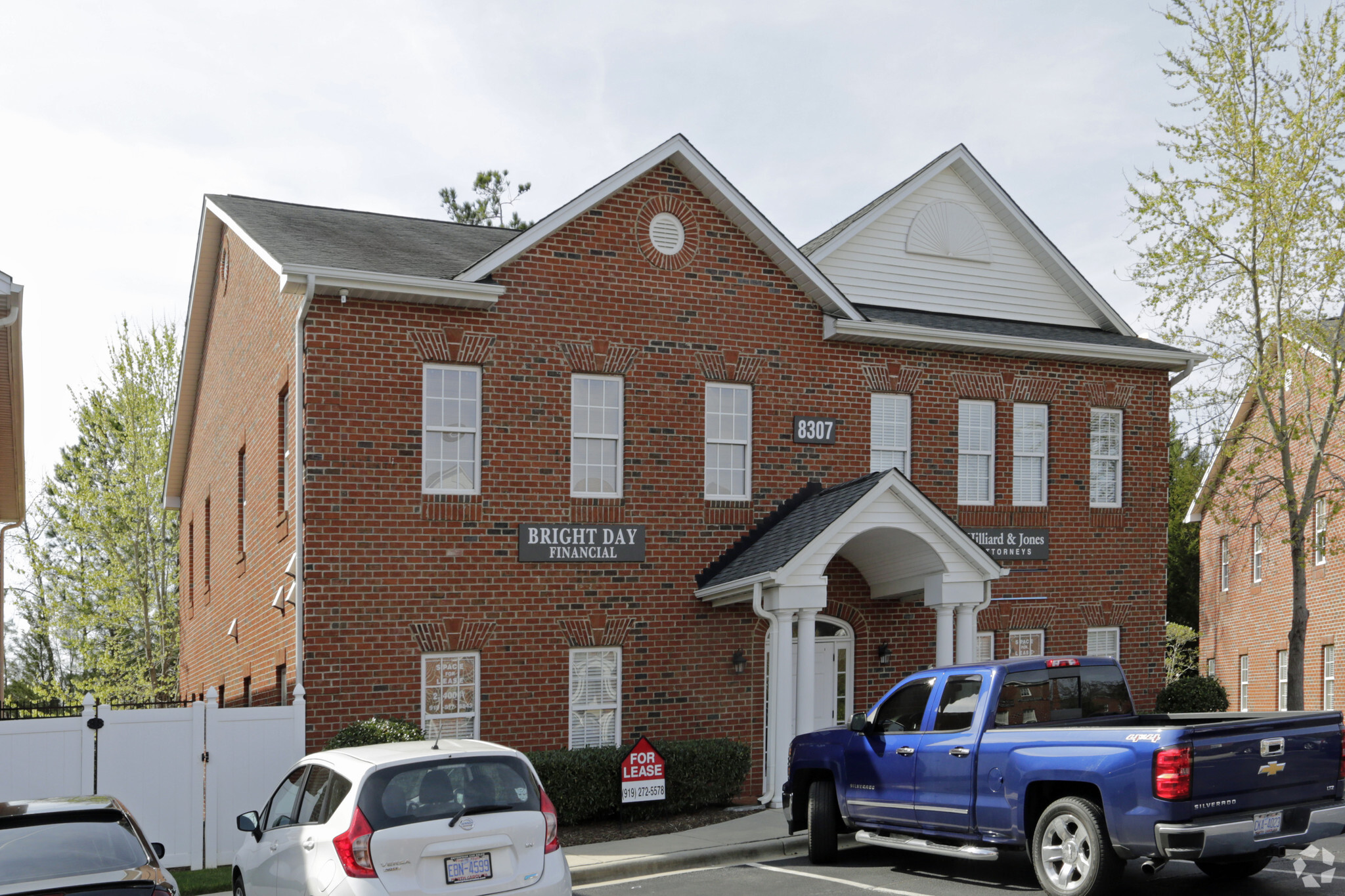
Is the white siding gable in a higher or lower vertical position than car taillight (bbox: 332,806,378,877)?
higher

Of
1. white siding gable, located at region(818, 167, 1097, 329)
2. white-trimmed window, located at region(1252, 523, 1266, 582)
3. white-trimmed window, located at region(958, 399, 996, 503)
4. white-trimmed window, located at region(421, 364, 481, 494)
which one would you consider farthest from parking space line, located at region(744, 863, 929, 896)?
white-trimmed window, located at region(1252, 523, 1266, 582)

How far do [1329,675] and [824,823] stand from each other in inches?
903

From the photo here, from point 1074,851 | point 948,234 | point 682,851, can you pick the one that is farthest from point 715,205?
point 1074,851

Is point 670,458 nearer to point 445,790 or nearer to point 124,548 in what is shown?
point 445,790

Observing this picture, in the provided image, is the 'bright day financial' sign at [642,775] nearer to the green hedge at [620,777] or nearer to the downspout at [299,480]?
the green hedge at [620,777]

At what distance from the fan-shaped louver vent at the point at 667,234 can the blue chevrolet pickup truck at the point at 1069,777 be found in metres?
7.77

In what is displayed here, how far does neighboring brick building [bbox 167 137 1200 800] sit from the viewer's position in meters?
15.6

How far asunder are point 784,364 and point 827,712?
5179 mm

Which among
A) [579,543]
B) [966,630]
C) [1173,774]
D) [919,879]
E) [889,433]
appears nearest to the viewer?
[1173,774]

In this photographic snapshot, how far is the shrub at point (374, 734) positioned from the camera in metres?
14.0

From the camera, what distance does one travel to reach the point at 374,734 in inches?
553

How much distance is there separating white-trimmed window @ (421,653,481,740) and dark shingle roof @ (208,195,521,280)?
Result: 16.0 feet

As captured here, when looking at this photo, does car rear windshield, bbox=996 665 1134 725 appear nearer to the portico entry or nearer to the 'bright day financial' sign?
the portico entry

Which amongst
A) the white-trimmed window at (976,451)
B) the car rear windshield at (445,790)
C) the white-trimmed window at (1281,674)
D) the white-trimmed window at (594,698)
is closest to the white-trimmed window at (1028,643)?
the white-trimmed window at (976,451)
